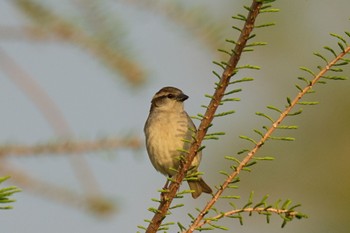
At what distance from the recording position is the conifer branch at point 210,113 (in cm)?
260

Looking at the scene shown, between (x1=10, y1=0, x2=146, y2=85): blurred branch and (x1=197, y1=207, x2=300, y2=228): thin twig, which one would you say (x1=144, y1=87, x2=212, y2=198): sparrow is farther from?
(x1=197, y1=207, x2=300, y2=228): thin twig

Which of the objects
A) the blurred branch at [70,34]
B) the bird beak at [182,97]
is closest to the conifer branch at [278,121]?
the blurred branch at [70,34]

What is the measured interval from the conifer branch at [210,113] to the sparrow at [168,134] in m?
2.82

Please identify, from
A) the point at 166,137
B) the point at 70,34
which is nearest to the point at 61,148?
the point at 70,34

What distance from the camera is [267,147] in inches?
469

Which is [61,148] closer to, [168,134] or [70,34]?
[70,34]

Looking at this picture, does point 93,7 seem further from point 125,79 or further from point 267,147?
point 267,147

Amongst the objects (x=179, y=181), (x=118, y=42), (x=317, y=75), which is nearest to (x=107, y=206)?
(x=179, y=181)

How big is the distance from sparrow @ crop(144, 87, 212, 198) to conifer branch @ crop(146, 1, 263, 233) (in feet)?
9.25

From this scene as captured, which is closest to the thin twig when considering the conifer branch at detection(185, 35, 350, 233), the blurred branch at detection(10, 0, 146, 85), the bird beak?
the conifer branch at detection(185, 35, 350, 233)

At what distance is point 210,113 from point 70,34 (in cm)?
70

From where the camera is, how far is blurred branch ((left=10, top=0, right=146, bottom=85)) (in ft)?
10.5

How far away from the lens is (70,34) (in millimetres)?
3195

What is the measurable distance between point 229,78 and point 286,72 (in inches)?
458
